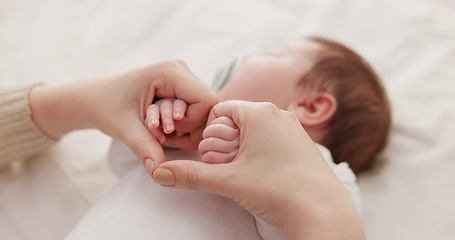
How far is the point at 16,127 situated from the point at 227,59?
50 cm

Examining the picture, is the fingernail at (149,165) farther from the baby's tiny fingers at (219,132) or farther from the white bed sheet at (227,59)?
the white bed sheet at (227,59)

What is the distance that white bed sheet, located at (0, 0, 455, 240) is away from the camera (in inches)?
37.4

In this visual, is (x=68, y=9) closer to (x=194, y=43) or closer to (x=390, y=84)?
(x=194, y=43)

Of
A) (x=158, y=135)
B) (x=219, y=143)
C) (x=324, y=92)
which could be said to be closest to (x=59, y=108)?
(x=158, y=135)

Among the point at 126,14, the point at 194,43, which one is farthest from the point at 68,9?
the point at 194,43

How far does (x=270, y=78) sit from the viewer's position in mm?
964

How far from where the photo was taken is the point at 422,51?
125cm

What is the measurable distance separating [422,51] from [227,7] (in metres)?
0.47

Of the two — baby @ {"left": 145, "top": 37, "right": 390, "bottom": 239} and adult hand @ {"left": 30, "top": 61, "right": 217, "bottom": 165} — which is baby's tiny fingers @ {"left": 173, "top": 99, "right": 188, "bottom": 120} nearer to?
adult hand @ {"left": 30, "top": 61, "right": 217, "bottom": 165}

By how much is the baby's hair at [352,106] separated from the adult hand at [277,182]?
0.31m

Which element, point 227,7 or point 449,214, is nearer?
point 449,214

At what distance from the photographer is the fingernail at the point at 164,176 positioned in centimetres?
66

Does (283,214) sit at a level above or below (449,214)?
above

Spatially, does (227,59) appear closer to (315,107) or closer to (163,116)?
(315,107)
